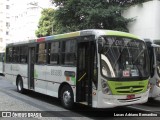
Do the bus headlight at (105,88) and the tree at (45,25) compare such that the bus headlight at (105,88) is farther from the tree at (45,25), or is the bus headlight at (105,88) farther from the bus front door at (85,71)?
the tree at (45,25)

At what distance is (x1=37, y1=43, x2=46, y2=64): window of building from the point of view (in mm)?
13361

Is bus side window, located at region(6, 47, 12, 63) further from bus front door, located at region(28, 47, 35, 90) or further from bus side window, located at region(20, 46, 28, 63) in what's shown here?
bus front door, located at region(28, 47, 35, 90)

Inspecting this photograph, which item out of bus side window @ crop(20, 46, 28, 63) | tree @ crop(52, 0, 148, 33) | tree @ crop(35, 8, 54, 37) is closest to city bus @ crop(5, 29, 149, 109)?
bus side window @ crop(20, 46, 28, 63)

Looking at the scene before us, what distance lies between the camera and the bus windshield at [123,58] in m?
9.53

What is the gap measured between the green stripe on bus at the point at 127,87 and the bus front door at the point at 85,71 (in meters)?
0.81

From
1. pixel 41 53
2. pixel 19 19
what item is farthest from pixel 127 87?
pixel 19 19

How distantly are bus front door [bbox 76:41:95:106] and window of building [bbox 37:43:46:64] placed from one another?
296cm

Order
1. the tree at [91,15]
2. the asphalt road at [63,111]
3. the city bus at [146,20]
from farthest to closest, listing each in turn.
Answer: the tree at [91,15] → the city bus at [146,20] → the asphalt road at [63,111]

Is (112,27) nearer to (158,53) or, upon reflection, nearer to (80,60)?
(158,53)

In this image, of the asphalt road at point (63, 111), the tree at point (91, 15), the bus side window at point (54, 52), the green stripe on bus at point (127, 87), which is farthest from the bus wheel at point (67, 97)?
the tree at point (91, 15)

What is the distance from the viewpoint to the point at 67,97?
11.2m

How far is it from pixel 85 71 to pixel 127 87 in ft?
5.04

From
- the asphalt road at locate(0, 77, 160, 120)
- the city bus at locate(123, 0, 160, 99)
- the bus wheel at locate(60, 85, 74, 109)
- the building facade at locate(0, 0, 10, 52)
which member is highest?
the building facade at locate(0, 0, 10, 52)

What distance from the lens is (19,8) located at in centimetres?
7512
